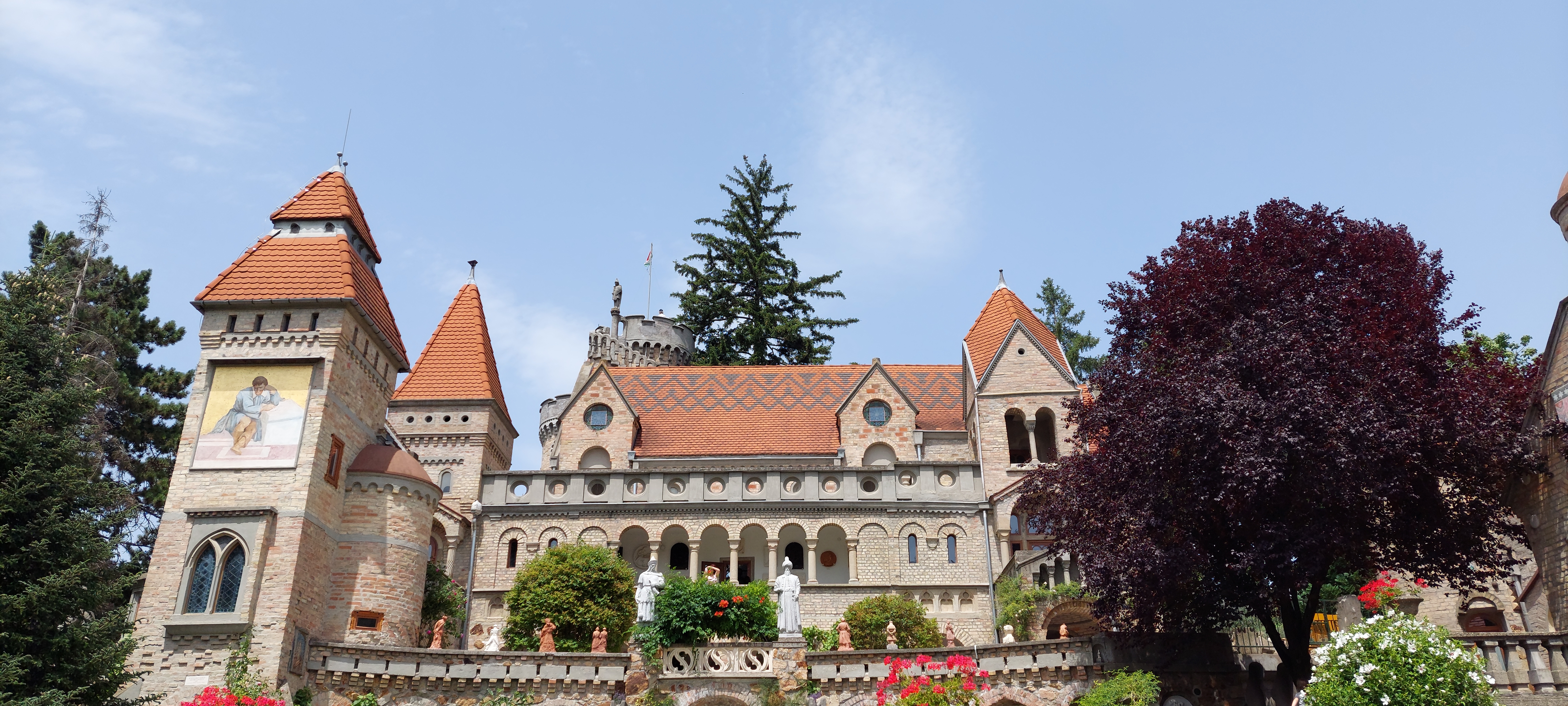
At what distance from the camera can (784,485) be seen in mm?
32156

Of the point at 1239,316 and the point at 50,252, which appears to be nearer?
the point at 1239,316

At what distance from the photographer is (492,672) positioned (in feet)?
74.0

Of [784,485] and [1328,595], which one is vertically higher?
[784,485]

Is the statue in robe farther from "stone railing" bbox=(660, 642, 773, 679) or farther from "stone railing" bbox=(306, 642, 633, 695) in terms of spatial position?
"stone railing" bbox=(660, 642, 773, 679)

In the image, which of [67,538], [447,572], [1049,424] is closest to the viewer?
[67,538]

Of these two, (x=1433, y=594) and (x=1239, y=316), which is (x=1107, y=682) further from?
(x=1433, y=594)

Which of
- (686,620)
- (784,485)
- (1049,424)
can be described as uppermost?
(1049,424)

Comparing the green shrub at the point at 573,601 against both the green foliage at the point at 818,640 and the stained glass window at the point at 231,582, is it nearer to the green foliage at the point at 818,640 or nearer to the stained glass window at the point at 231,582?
the green foliage at the point at 818,640

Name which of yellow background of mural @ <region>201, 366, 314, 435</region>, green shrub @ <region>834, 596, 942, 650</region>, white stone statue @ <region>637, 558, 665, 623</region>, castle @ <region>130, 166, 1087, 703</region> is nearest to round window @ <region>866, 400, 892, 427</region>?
castle @ <region>130, 166, 1087, 703</region>

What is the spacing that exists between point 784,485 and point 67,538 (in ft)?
59.4

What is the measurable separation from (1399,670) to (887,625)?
1322 centimetres

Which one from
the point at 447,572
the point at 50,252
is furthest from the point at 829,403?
the point at 50,252

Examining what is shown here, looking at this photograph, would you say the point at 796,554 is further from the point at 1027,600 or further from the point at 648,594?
the point at 648,594

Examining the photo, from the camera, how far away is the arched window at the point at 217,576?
77.1ft
